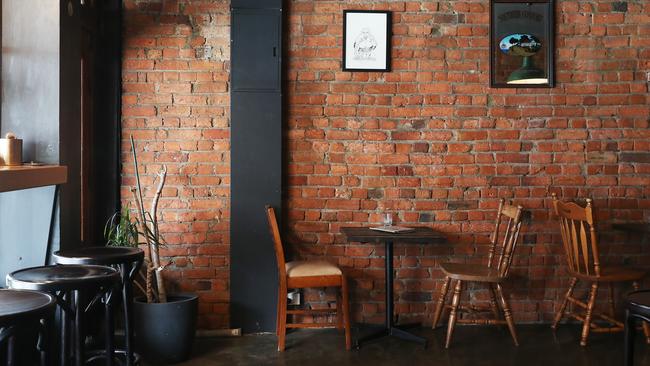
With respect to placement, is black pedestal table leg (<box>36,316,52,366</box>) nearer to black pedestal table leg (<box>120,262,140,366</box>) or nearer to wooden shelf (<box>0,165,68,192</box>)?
wooden shelf (<box>0,165,68,192</box>)

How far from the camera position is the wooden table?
3.83 metres

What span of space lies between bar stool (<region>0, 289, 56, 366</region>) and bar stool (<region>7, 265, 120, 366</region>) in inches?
5.8

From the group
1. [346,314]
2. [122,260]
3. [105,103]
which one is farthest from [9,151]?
[346,314]

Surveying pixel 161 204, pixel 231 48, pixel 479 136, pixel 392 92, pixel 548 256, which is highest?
pixel 231 48

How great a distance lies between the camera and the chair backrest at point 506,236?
12.7 feet

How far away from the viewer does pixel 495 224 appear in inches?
174

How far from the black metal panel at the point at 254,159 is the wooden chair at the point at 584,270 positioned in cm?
197

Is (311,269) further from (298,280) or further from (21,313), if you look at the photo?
(21,313)

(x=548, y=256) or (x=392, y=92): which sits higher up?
(x=392, y=92)

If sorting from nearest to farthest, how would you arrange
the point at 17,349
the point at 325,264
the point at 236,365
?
the point at 17,349 < the point at 236,365 < the point at 325,264

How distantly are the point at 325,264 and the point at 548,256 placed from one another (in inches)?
67.6

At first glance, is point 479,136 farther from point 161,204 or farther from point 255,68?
point 161,204

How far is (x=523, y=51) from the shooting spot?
173 inches

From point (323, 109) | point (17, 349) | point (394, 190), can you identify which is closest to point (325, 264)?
point (394, 190)
